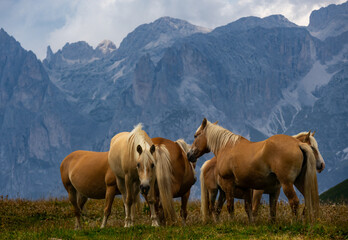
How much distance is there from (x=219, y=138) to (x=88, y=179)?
4252 millimetres

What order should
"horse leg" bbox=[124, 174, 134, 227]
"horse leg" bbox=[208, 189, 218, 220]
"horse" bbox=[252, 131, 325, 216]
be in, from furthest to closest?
1. "horse leg" bbox=[208, 189, 218, 220]
2. "horse" bbox=[252, 131, 325, 216]
3. "horse leg" bbox=[124, 174, 134, 227]

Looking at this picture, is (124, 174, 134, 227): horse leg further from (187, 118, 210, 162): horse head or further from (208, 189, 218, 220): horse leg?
(208, 189, 218, 220): horse leg

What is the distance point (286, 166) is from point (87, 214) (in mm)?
9423

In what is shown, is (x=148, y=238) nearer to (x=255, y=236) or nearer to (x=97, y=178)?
(x=255, y=236)

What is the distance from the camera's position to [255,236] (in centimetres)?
1009

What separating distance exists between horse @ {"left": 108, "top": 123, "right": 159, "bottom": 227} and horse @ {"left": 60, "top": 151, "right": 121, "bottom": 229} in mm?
502

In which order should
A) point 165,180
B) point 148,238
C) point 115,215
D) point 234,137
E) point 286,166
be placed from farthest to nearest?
point 115,215, point 234,137, point 165,180, point 286,166, point 148,238

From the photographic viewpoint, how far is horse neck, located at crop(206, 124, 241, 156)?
1335 cm

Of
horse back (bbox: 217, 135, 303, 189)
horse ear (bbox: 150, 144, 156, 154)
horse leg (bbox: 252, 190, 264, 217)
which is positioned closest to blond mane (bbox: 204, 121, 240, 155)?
horse back (bbox: 217, 135, 303, 189)

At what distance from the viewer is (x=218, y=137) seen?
13.8 m

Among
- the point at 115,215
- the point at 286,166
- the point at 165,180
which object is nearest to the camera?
the point at 286,166

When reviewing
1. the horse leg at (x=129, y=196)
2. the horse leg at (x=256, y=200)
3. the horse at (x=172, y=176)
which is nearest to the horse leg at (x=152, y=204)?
the horse at (x=172, y=176)

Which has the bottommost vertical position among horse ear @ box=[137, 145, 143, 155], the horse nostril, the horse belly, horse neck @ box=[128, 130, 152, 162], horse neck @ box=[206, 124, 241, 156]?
the horse nostril

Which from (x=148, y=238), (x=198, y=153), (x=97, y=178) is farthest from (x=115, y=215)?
(x=148, y=238)
